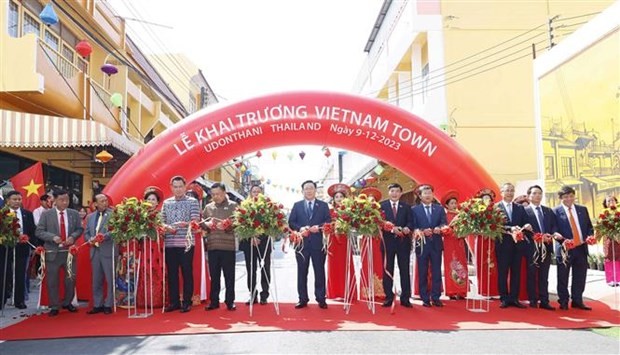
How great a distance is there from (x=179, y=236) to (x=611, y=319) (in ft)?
16.9

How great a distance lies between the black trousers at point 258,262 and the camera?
7.27 meters

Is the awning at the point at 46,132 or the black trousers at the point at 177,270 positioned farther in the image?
the awning at the point at 46,132

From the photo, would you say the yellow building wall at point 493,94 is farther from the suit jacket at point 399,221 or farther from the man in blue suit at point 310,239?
the man in blue suit at point 310,239

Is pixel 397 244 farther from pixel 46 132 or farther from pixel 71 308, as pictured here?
pixel 46 132

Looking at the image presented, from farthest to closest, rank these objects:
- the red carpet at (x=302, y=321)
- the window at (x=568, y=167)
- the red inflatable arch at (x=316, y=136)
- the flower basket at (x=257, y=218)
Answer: the window at (x=568, y=167), the red inflatable arch at (x=316, y=136), the flower basket at (x=257, y=218), the red carpet at (x=302, y=321)

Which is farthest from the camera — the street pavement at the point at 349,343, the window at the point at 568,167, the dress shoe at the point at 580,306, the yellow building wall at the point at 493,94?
the yellow building wall at the point at 493,94

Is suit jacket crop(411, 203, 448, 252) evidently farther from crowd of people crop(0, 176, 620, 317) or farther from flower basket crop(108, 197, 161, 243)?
flower basket crop(108, 197, 161, 243)

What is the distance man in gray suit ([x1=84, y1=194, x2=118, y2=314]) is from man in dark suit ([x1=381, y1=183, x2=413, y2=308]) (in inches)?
138

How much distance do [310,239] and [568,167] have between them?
26.5 feet

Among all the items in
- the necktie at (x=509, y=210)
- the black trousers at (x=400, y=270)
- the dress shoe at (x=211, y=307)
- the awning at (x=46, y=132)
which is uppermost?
the awning at (x=46, y=132)

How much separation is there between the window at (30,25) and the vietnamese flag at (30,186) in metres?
3.81

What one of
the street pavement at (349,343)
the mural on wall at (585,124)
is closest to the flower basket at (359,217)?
the street pavement at (349,343)

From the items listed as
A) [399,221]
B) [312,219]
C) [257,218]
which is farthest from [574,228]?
[257,218]

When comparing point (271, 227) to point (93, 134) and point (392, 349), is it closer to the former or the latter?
point (392, 349)
